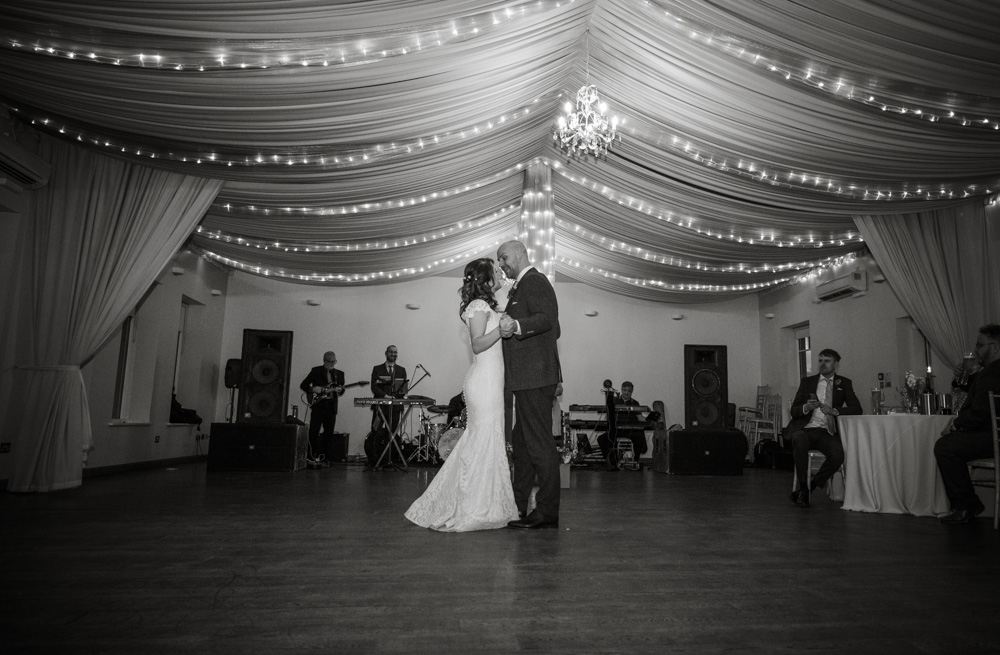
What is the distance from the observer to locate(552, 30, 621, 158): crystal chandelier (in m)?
5.27

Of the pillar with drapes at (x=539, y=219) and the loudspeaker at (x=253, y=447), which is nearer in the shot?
the pillar with drapes at (x=539, y=219)

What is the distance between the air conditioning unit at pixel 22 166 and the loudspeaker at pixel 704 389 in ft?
31.1

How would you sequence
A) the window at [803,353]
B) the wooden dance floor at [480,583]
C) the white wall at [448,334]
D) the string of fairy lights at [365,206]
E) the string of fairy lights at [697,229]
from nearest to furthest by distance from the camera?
the wooden dance floor at [480,583]
the string of fairy lights at [365,206]
the string of fairy lights at [697,229]
the window at [803,353]
the white wall at [448,334]

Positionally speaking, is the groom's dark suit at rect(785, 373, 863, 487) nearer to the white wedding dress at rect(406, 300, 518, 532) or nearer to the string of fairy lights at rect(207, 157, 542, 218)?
the white wedding dress at rect(406, 300, 518, 532)

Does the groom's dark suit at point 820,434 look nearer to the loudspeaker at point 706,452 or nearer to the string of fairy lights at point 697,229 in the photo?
the string of fairy lights at point 697,229

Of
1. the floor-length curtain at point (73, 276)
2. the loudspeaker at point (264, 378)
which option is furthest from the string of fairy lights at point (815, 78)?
the loudspeaker at point (264, 378)

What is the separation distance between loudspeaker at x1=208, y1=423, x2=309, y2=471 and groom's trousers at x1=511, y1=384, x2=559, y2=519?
193 inches

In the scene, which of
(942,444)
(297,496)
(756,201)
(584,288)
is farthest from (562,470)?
(584,288)

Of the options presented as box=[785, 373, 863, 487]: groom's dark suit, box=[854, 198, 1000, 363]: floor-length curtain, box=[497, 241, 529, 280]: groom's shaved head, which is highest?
box=[854, 198, 1000, 363]: floor-length curtain

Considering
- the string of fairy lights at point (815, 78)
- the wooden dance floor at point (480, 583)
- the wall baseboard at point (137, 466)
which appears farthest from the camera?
the wall baseboard at point (137, 466)

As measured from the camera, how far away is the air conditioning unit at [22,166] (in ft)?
15.4

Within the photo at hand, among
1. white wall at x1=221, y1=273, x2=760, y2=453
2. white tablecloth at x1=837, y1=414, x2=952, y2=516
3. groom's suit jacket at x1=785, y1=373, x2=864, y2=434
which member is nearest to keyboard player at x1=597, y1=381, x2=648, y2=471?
white wall at x1=221, y1=273, x2=760, y2=453

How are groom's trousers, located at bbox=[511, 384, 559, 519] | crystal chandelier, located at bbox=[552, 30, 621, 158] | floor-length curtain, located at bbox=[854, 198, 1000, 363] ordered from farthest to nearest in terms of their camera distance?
floor-length curtain, located at bbox=[854, 198, 1000, 363], crystal chandelier, located at bbox=[552, 30, 621, 158], groom's trousers, located at bbox=[511, 384, 559, 519]

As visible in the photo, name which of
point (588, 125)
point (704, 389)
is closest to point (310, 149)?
point (588, 125)
